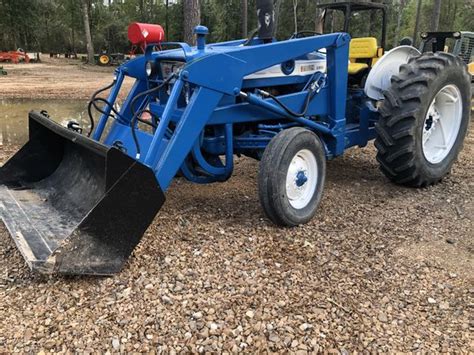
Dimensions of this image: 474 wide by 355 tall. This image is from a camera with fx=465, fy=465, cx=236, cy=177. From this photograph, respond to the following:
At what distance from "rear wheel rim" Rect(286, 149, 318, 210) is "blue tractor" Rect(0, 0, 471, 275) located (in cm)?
1

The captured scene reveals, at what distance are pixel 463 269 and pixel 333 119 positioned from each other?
1917mm

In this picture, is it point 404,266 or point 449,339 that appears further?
point 404,266

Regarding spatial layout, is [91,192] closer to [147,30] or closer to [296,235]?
[147,30]

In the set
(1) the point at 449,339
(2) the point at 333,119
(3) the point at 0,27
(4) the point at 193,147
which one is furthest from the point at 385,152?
(3) the point at 0,27

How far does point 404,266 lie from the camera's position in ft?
11.1

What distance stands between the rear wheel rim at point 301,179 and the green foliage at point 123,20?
2734cm

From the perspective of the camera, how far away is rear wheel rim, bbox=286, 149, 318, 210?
3.94 metres

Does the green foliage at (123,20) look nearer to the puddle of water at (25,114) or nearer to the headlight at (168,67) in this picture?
the puddle of water at (25,114)

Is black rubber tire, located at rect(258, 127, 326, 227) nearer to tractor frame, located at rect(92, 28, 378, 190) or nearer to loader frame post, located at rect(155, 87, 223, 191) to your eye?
tractor frame, located at rect(92, 28, 378, 190)

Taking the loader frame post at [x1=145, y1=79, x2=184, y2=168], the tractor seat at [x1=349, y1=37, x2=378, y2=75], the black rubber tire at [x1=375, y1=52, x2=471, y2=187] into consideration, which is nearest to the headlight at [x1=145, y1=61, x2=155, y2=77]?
the loader frame post at [x1=145, y1=79, x2=184, y2=168]

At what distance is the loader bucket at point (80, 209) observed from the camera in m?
2.88

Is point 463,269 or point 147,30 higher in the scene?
point 147,30

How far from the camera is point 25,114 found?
32.0 feet

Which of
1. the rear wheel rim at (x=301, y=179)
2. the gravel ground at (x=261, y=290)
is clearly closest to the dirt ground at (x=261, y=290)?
the gravel ground at (x=261, y=290)
